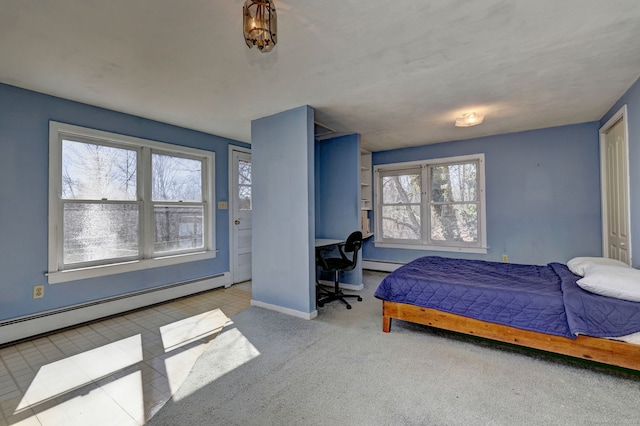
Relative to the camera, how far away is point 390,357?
2.32 m

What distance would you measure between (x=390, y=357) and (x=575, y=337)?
130 centimetres

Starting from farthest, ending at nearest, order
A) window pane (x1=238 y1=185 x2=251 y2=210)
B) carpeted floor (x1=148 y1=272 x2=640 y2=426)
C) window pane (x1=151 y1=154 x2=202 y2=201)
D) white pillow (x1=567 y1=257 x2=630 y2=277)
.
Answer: window pane (x1=238 y1=185 x2=251 y2=210)
window pane (x1=151 y1=154 x2=202 y2=201)
white pillow (x1=567 y1=257 x2=630 y2=277)
carpeted floor (x1=148 y1=272 x2=640 y2=426)

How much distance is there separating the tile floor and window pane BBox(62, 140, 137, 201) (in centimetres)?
144

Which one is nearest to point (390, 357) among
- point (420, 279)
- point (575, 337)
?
point (420, 279)

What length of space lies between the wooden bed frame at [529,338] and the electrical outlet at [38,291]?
3380 mm

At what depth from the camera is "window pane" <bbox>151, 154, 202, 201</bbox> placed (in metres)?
3.88

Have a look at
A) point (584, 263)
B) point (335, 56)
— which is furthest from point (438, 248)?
point (335, 56)

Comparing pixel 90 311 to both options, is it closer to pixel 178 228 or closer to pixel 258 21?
pixel 178 228

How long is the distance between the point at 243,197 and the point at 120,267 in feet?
6.82

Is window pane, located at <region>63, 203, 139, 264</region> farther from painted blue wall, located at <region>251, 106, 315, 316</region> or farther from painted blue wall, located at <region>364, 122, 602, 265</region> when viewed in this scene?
painted blue wall, located at <region>364, 122, 602, 265</region>

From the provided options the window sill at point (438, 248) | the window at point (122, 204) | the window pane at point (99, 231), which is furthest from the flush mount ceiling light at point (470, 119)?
the window pane at point (99, 231)

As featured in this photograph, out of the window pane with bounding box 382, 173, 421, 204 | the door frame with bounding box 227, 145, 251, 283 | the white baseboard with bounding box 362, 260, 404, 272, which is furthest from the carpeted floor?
the window pane with bounding box 382, 173, 421, 204

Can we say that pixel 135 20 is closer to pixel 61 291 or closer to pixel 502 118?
pixel 61 291

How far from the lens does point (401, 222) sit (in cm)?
543
